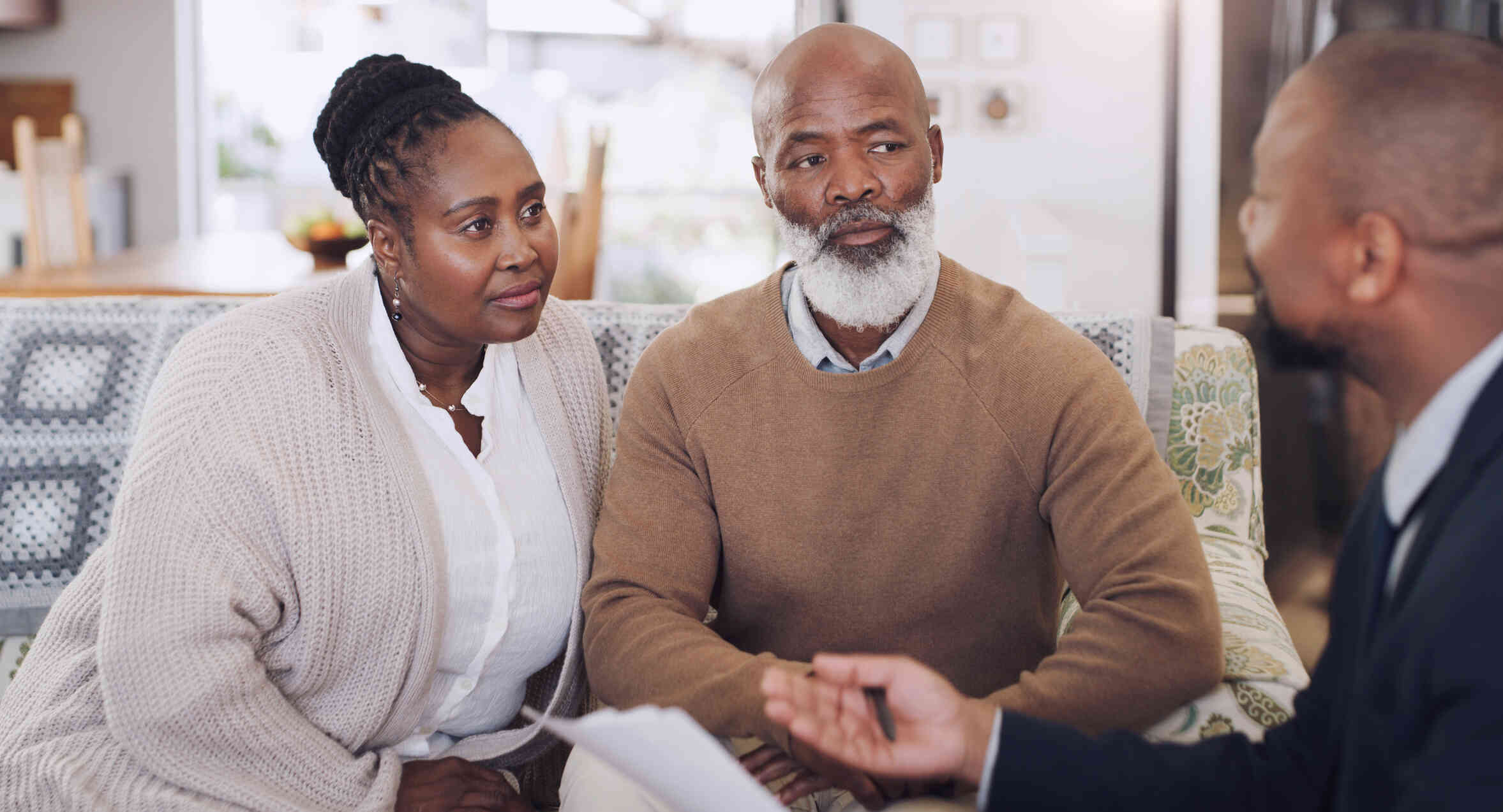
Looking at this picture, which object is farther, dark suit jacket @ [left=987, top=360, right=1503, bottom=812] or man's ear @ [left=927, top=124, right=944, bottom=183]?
man's ear @ [left=927, top=124, right=944, bottom=183]

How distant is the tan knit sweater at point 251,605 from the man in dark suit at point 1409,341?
97 centimetres

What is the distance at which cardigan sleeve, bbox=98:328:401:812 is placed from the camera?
118cm

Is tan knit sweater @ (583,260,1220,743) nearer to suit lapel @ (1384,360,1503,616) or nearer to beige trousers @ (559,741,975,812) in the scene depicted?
beige trousers @ (559,741,975,812)

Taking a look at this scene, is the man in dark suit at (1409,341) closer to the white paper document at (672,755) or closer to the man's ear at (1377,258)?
the man's ear at (1377,258)

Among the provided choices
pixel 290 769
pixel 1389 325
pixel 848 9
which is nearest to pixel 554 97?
pixel 848 9

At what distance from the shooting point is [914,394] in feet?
4.67

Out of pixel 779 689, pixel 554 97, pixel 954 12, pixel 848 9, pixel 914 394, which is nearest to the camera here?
pixel 779 689

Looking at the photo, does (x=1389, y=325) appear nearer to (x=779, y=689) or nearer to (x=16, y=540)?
(x=779, y=689)

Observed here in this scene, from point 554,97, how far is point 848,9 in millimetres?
1884

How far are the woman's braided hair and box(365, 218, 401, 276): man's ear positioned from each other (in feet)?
0.05

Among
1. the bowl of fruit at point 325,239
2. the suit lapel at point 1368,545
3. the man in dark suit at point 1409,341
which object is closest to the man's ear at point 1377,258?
the man in dark suit at point 1409,341

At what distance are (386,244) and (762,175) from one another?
527 mm

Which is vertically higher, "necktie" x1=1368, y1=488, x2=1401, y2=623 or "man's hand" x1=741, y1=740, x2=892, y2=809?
"necktie" x1=1368, y1=488, x2=1401, y2=623

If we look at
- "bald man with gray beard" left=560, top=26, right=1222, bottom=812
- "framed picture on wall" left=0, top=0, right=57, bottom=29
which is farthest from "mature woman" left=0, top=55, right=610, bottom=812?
"framed picture on wall" left=0, top=0, right=57, bottom=29
